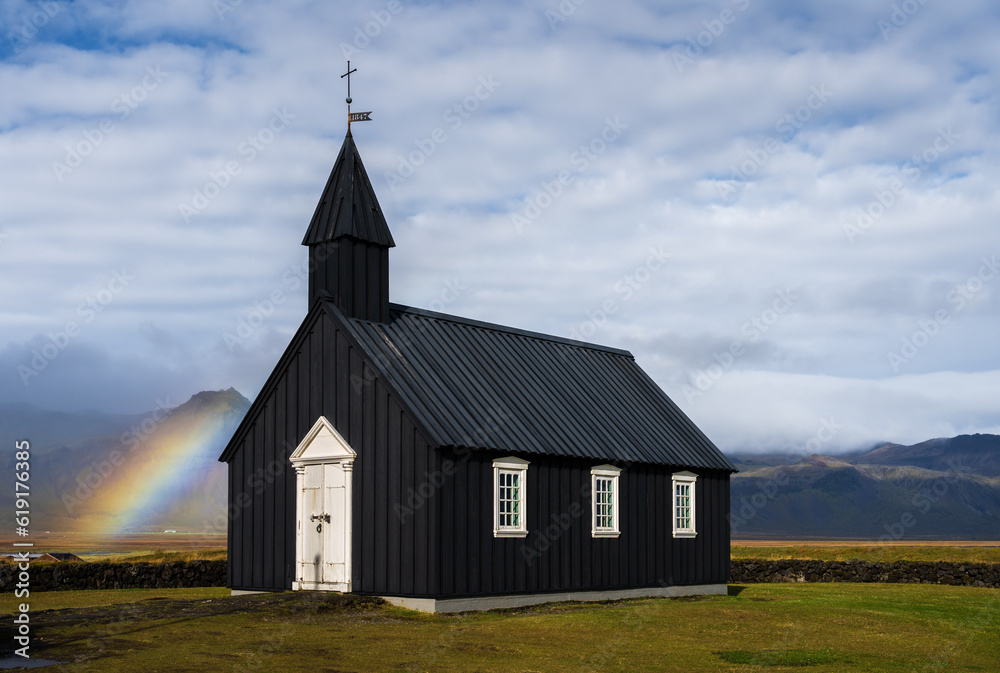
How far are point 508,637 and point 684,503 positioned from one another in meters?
13.1

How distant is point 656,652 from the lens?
17969 millimetres

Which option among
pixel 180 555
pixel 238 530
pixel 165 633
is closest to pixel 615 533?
pixel 238 530

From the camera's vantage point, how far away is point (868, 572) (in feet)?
138

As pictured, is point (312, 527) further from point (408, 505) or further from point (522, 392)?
point (522, 392)

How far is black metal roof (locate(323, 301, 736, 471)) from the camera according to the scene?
24703 mm

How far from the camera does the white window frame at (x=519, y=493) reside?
2445cm

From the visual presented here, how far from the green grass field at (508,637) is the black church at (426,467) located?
1.22 meters

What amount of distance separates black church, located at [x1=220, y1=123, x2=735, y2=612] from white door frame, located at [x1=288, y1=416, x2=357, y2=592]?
0.04 meters

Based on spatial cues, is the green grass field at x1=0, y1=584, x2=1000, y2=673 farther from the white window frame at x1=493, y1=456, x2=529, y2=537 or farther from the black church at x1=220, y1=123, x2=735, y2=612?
the white window frame at x1=493, y1=456, x2=529, y2=537

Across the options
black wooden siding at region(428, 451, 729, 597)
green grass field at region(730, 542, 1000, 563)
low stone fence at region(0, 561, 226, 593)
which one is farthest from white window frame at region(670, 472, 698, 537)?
green grass field at region(730, 542, 1000, 563)

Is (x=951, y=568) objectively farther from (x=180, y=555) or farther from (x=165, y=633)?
(x=165, y=633)

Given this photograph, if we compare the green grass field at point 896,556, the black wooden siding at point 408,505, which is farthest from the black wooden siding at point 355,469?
the green grass field at point 896,556

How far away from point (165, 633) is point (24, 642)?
2366 mm

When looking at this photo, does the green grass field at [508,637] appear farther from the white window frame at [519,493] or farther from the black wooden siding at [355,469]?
the white window frame at [519,493]
